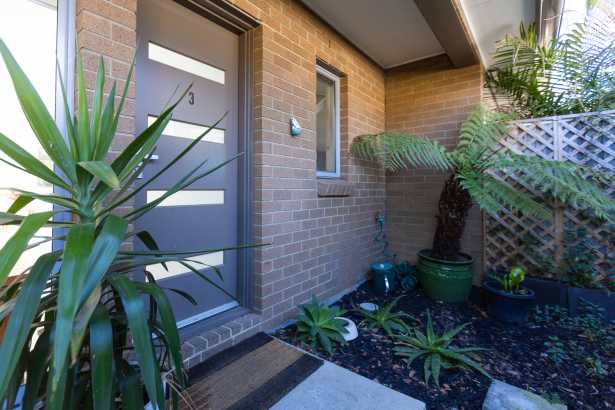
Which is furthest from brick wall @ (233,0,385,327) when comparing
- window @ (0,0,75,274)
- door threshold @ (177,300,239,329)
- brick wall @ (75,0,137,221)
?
window @ (0,0,75,274)

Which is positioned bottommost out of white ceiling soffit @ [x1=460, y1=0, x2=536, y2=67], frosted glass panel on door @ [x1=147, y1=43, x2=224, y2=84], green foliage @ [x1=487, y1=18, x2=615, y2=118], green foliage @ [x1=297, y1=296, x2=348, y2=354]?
green foliage @ [x1=297, y1=296, x2=348, y2=354]

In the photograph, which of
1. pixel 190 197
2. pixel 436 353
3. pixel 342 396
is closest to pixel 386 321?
pixel 436 353

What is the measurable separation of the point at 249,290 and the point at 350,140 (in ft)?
6.30

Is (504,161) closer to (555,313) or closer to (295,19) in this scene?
(555,313)

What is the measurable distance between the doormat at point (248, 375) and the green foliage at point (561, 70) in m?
3.42

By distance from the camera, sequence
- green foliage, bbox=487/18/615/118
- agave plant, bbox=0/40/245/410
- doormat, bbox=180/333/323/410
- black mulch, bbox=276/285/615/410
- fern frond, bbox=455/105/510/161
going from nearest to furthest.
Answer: agave plant, bbox=0/40/245/410 < doormat, bbox=180/333/323/410 < black mulch, bbox=276/285/615/410 < green foliage, bbox=487/18/615/118 < fern frond, bbox=455/105/510/161

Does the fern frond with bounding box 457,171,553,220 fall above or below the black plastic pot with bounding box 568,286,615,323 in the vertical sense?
above

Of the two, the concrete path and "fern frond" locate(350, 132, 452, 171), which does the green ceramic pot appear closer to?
"fern frond" locate(350, 132, 452, 171)

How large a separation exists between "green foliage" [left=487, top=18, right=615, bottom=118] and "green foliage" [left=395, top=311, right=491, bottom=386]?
2.64 metres

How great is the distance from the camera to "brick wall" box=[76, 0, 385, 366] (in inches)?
69.1

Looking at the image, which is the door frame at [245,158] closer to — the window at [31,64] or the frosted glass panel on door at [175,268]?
the frosted glass panel on door at [175,268]

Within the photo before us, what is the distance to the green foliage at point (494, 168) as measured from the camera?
2.31 m

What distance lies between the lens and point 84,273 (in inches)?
23.5

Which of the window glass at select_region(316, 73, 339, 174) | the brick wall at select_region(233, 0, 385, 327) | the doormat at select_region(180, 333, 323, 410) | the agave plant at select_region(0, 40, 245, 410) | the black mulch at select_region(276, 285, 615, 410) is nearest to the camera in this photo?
the agave plant at select_region(0, 40, 245, 410)
